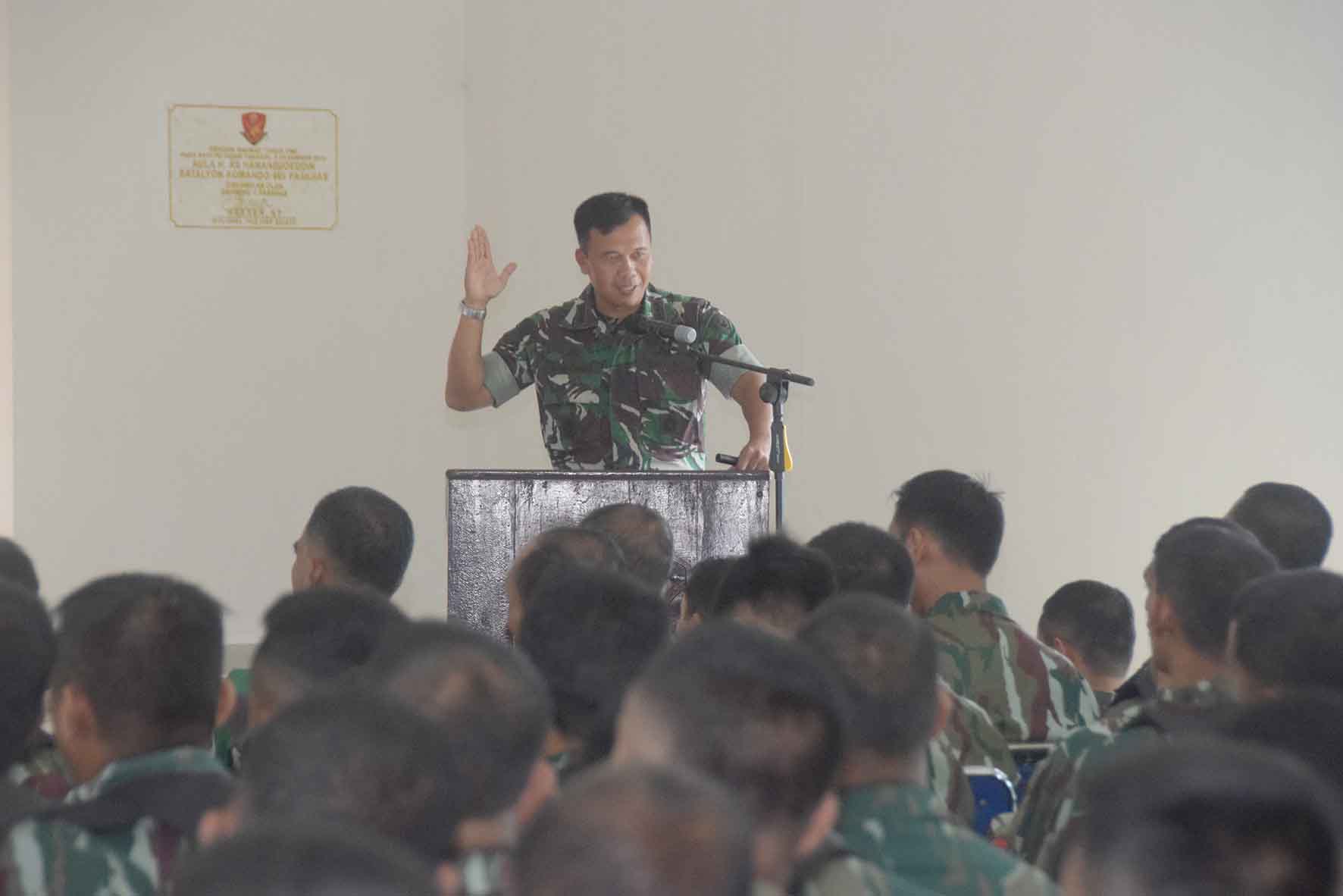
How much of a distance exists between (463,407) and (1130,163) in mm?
2753

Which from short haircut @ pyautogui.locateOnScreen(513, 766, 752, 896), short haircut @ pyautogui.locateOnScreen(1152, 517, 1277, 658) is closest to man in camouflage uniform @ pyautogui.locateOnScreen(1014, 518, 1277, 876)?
short haircut @ pyautogui.locateOnScreen(1152, 517, 1277, 658)

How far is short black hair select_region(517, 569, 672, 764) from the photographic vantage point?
2.00 m

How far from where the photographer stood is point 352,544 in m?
3.07

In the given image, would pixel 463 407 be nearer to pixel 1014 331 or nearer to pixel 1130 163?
pixel 1014 331

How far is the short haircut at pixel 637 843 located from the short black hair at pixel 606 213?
313 cm

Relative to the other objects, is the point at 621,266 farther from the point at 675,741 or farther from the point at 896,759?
the point at 675,741

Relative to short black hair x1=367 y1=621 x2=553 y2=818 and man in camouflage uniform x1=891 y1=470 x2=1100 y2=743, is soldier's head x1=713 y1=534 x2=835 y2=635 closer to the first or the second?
man in camouflage uniform x1=891 y1=470 x2=1100 y2=743

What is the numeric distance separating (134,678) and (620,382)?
222 centimetres

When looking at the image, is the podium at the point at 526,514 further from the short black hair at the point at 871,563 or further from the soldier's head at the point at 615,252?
the soldier's head at the point at 615,252

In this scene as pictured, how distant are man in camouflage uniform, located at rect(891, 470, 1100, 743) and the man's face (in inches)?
40.9

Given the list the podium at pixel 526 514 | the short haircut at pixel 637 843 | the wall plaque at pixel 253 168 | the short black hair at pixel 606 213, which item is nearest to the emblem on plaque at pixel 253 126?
the wall plaque at pixel 253 168

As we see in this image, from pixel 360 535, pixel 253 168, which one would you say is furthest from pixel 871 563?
pixel 253 168

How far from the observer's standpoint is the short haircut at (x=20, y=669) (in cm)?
191

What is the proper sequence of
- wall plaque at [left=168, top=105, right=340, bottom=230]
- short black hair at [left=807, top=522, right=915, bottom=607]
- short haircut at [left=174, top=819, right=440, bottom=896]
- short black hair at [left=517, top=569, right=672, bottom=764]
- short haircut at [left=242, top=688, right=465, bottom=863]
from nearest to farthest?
short haircut at [left=174, top=819, right=440, bottom=896] → short haircut at [left=242, top=688, right=465, bottom=863] → short black hair at [left=517, top=569, right=672, bottom=764] → short black hair at [left=807, top=522, right=915, bottom=607] → wall plaque at [left=168, top=105, right=340, bottom=230]
